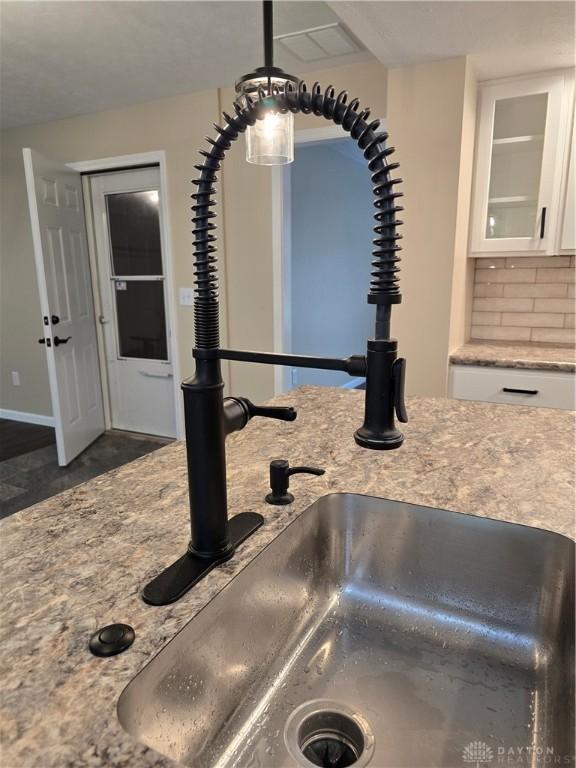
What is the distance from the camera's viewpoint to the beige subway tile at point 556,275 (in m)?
2.69

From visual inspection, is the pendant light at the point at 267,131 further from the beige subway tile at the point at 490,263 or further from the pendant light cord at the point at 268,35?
the beige subway tile at the point at 490,263

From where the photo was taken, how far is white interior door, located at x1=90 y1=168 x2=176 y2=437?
358cm

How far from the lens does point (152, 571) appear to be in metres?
0.65

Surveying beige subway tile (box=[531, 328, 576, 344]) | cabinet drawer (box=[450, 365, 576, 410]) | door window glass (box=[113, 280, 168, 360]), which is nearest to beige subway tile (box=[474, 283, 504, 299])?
beige subway tile (box=[531, 328, 576, 344])

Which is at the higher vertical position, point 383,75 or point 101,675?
point 383,75

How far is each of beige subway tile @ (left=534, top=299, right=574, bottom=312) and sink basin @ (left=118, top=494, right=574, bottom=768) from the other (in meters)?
2.37

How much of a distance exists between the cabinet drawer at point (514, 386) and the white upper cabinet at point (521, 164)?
640 mm

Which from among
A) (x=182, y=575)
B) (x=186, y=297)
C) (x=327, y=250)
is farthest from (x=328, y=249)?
(x=182, y=575)

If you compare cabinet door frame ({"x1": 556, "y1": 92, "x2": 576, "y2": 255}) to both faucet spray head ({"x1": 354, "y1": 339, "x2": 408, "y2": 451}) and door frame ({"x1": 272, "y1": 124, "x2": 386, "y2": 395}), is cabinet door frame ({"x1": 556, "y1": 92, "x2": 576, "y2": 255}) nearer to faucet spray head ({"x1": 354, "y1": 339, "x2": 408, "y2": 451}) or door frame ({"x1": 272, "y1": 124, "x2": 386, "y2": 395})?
door frame ({"x1": 272, "y1": 124, "x2": 386, "y2": 395})

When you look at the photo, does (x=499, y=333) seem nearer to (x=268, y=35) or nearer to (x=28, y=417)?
(x=268, y=35)

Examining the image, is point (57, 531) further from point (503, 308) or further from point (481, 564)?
point (503, 308)

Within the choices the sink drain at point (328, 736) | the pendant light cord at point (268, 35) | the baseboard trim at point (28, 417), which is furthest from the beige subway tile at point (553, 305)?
the baseboard trim at point (28, 417)

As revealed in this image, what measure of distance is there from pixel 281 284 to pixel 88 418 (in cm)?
183

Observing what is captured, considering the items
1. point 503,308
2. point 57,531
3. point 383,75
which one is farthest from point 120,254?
point 57,531
